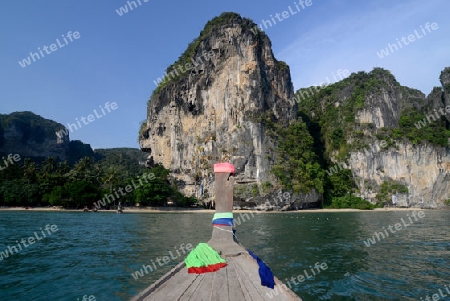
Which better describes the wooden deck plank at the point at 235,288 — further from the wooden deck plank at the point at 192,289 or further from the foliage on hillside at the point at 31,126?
the foliage on hillside at the point at 31,126

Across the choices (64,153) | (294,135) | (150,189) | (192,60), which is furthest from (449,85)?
(64,153)

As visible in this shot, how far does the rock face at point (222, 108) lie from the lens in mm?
67250

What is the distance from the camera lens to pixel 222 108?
234 feet

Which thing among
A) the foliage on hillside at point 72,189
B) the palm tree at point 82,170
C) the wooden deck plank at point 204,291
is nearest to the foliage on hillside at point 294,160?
the foliage on hillside at point 72,189

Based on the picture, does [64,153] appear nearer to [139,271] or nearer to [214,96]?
[214,96]

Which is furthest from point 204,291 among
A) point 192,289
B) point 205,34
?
point 205,34

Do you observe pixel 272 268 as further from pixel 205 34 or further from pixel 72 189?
pixel 205 34

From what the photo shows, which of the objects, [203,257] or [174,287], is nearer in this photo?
[174,287]

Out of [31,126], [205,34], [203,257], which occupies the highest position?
[205,34]

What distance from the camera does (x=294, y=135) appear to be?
74.9 metres

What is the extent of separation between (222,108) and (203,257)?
65976 mm

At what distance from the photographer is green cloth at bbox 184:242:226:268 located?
628 centimetres

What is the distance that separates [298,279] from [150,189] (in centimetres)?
5546

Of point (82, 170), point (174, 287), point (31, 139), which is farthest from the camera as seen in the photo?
point (31, 139)
